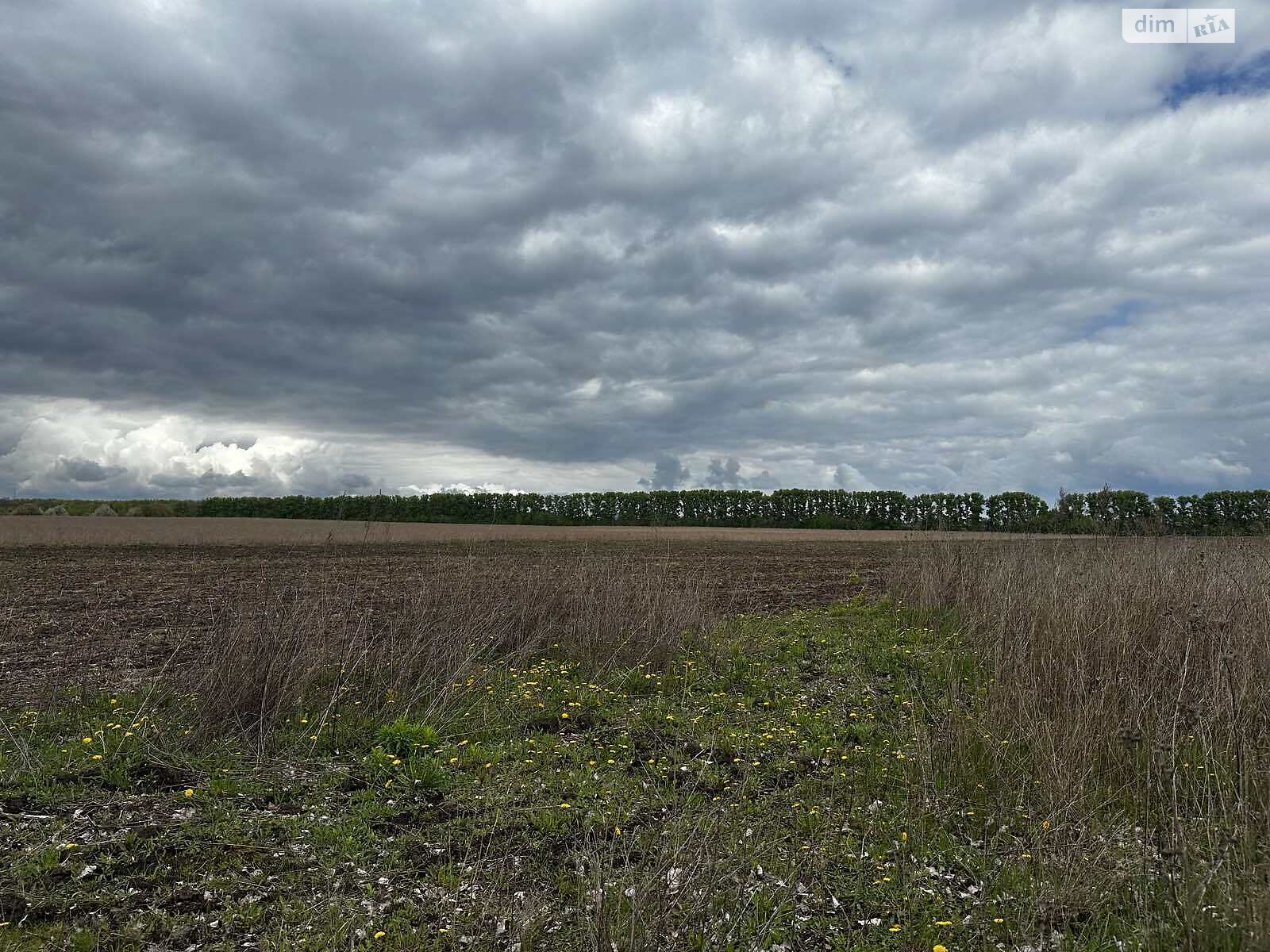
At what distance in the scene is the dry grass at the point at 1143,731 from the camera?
4.08 metres

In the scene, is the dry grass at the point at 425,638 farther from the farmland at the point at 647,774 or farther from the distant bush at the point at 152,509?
the distant bush at the point at 152,509

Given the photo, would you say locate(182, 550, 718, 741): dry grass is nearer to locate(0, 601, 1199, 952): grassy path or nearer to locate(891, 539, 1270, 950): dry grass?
locate(0, 601, 1199, 952): grassy path

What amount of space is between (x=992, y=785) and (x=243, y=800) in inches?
229

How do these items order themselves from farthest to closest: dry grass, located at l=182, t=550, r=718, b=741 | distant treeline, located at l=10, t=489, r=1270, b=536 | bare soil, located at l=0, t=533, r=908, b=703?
distant treeline, located at l=10, t=489, r=1270, b=536
bare soil, located at l=0, t=533, r=908, b=703
dry grass, located at l=182, t=550, r=718, b=741

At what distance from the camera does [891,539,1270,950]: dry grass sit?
408 cm

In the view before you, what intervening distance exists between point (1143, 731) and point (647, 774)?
3992mm

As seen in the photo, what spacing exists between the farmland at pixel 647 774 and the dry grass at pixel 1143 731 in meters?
0.04

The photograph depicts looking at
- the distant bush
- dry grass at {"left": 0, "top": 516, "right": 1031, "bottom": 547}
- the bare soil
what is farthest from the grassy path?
the distant bush

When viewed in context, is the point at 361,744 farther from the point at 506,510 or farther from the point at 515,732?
the point at 506,510

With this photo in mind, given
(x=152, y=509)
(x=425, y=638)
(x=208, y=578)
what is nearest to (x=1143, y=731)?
(x=425, y=638)

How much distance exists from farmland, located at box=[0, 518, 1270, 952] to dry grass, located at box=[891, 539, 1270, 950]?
4cm

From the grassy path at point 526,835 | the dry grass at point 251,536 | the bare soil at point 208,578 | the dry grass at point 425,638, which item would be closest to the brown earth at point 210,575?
the bare soil at point 208,578

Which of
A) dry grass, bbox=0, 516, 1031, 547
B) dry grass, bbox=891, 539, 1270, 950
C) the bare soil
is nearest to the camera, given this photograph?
dry grass, bbox=891, 539, 1270, 950

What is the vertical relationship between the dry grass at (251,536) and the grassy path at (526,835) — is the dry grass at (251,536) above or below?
above
